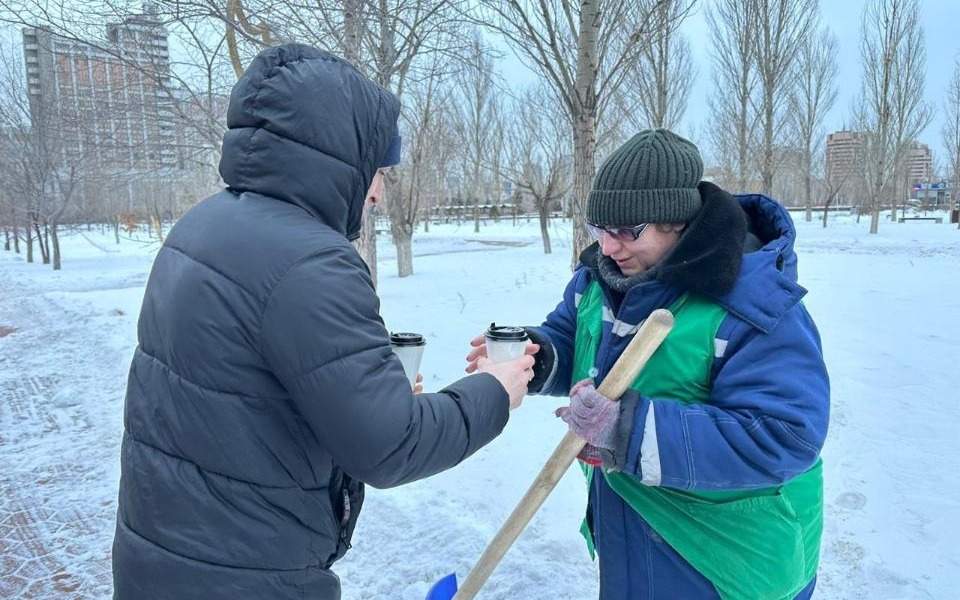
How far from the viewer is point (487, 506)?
352 centimetres

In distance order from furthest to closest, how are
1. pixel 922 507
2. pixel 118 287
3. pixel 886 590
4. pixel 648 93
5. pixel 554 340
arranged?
pixel 648 93 < pixel 118 287 < pixel 922 507 < pixel 886 590 < pixel 554 340

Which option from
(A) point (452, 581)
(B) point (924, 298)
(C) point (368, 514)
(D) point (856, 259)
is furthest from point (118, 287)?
(D) point (856, 259)

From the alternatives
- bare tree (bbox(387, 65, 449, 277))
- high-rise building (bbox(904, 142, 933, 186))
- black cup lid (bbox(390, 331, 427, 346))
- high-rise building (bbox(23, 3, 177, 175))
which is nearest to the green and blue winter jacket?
black cup lid (bbox(390, 331, 427, 346))

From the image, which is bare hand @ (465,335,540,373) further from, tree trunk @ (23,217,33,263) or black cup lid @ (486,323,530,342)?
tree trunk @ (23,217,33,263)

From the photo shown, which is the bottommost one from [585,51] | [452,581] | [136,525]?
[452,581]

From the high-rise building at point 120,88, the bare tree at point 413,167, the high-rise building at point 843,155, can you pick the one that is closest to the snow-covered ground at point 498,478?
the high-rise building at point 120,88

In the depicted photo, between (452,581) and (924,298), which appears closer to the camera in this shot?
(452,581)

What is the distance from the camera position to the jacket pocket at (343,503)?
4.25 feet

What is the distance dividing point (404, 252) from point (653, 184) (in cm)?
1348

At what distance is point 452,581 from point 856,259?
17593mm

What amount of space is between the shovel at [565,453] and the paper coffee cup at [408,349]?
41cm

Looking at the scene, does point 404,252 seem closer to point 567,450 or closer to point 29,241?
point 567,450

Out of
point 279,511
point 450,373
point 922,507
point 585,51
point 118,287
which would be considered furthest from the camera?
point 118,287

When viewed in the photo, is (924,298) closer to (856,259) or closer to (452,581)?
(856,259)
